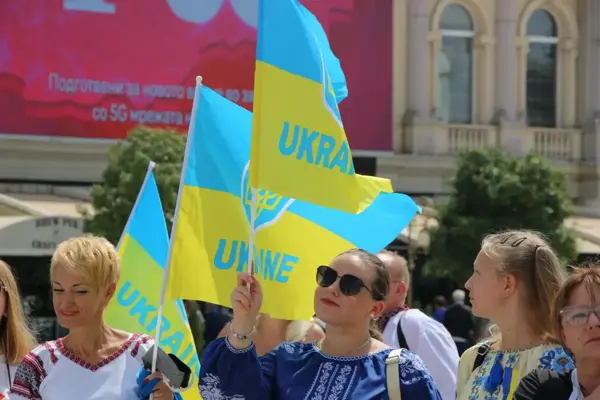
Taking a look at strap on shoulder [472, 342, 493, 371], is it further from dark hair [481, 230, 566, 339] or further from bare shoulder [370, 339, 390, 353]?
bare shoulder [370, 339, 390, 353]

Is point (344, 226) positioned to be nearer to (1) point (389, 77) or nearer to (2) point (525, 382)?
(2) point (525, 382)

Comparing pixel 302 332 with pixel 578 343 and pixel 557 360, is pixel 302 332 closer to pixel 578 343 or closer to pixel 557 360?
pixel 557 360

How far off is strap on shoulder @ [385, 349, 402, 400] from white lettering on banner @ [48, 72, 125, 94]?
1756cm

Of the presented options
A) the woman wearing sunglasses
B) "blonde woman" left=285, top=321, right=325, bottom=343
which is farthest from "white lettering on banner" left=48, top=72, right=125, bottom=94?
the woman wearing sunglasses

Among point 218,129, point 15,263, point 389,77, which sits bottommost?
point 15,263

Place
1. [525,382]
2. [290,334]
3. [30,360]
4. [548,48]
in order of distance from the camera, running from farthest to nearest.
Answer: [548,48] < [290,334] < [30,360] < [525,382]

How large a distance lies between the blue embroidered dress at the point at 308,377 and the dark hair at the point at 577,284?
1.76 feet

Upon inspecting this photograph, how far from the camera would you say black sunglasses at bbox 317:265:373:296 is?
3.91 metres

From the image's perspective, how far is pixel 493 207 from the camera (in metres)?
18.5

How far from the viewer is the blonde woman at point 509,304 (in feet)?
13.0

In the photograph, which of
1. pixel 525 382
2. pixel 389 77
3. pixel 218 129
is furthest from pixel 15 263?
pixel 525 382

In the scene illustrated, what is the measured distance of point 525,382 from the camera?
345 centimetres

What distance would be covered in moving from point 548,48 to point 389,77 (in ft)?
13.3

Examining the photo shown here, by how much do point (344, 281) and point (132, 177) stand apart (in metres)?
12.2
